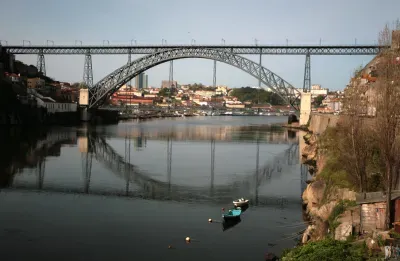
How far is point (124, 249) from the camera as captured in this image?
8.66 metres

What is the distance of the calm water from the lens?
877 centimetres

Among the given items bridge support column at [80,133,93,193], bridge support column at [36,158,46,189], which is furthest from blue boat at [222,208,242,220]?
bridge support column at [36,158,46,189]

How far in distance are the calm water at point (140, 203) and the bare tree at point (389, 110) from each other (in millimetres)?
2635

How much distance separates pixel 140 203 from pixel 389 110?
7078 millimetres

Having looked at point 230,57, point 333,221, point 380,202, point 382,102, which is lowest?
point 333,221

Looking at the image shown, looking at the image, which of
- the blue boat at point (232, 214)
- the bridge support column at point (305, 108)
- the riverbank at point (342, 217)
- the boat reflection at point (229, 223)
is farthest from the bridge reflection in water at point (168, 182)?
the bridge support column at point (305, 108)

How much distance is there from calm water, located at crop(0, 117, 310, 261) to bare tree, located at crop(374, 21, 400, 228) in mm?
2635

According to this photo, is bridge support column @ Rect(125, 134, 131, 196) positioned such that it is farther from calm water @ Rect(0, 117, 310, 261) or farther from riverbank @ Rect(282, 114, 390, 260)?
riverbank @ Rect(282, 114, 390, 260)

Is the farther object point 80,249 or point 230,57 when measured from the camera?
point 230,57

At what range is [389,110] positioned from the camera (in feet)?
24.8

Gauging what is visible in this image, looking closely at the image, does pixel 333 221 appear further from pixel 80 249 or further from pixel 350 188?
→ pixel 80 249

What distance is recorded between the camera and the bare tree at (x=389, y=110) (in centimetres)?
755

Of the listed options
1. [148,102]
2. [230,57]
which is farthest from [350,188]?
[148,102]

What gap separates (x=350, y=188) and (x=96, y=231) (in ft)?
18.0
